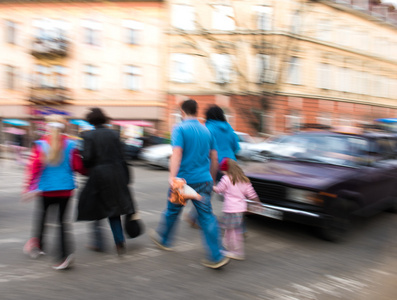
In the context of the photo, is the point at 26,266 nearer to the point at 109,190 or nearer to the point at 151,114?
the point at 109,190

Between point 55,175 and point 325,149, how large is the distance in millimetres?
4323

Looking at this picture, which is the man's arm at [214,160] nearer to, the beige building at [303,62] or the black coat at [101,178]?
the black coat at [101,178]

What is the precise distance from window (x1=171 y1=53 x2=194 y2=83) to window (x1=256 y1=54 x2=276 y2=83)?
998cm

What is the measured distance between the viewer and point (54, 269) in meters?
4.31

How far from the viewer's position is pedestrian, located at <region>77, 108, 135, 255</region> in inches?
176

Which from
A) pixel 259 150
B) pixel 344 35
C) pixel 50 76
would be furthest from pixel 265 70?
pixel 50 76

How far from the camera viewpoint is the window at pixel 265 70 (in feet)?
58.7

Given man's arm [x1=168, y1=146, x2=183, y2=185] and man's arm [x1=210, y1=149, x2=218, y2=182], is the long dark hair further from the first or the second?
man's arm [x1=168, y1=146, x2=183, y2=185]

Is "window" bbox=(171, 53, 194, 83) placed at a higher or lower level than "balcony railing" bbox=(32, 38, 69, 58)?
lower

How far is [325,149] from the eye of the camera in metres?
6.63

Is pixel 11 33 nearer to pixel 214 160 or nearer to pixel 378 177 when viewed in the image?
pixel 214 160

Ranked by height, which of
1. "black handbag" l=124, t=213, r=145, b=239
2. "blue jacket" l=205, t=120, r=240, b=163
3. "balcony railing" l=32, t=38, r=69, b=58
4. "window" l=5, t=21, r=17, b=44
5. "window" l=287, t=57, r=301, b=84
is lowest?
"black handbag" l=124, t=213, r=145, b=239

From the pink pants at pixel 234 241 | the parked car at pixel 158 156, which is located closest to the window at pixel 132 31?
the parked car at pixel 158 156

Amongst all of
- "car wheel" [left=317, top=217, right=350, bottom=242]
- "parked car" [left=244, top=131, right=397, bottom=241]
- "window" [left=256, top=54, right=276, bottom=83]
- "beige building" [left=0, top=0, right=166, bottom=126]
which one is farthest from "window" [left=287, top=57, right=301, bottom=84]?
"car wheel" [left=317, top=217, right=350, bottom=242]
